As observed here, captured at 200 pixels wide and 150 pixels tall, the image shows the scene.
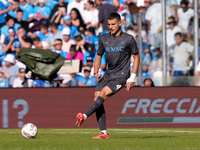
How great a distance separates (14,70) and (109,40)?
6.42 meters

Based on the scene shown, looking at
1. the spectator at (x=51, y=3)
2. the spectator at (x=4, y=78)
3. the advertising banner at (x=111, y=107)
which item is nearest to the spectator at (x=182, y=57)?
the advertising banner at (x=111, y=107)

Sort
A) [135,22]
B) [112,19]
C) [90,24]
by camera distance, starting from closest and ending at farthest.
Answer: [112,19]
[135,22]
[90,24]

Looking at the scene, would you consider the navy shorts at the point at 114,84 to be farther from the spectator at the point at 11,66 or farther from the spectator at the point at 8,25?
the spectator at the point at 8,25

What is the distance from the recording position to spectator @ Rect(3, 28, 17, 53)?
15.0 metres

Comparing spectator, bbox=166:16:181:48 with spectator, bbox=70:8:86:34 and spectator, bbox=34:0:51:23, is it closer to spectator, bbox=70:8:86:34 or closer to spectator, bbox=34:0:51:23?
spectator, bbox=70:8:86:34

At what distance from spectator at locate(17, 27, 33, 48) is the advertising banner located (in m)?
2.74

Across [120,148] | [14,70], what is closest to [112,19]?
[120,148]

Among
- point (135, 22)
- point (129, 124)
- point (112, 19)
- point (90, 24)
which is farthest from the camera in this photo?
point (90, 24)

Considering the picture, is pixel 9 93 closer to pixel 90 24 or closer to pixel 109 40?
pixel 90 24

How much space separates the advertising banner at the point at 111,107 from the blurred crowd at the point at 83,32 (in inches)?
19.3

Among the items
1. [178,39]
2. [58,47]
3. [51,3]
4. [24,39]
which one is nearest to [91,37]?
[58,47]

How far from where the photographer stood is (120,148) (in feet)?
21.2

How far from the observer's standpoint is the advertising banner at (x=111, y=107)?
Answer: 41.6 ft

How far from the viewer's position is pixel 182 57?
13273 millimetres
